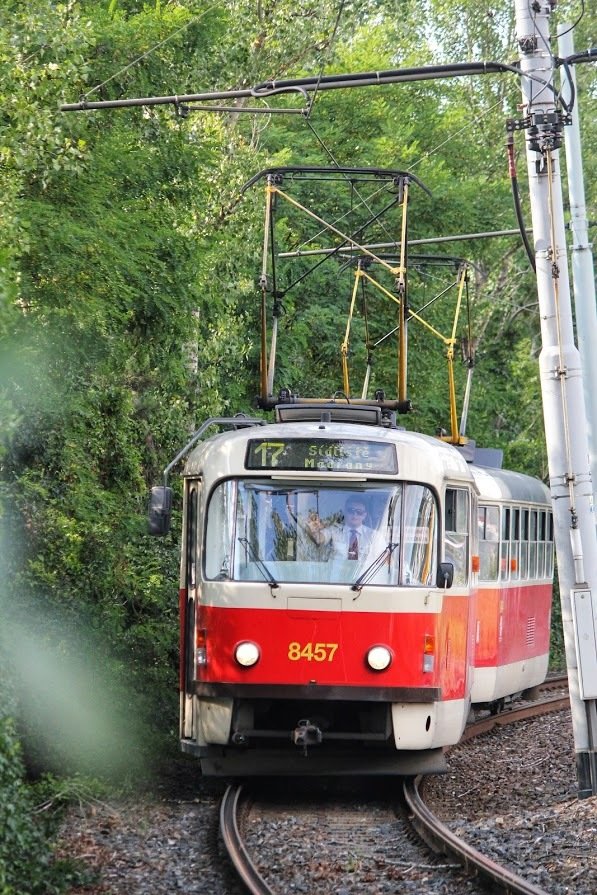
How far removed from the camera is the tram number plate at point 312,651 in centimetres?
1280

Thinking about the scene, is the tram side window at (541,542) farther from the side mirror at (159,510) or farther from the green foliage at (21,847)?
the green foliage at (21,847)

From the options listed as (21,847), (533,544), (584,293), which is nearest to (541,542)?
(533,544)

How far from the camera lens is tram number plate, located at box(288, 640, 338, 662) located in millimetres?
12797

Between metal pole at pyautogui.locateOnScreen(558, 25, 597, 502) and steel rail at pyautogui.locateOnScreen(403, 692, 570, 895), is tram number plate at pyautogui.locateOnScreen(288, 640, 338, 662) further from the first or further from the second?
metal pole at pyautogui.locateOnScreen(558, 25, 597, 502)

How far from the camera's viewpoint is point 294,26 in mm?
25719

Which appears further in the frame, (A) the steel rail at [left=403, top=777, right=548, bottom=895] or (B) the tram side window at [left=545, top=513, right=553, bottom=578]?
(B) the tram side window at [left=545, top=513, right=553, bottom=578]

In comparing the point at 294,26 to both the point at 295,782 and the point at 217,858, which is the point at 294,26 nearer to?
the point at 295,782

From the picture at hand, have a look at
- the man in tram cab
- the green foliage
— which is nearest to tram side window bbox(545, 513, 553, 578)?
the man in tram cab

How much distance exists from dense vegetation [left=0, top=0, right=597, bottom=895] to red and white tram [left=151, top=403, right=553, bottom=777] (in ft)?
5.33

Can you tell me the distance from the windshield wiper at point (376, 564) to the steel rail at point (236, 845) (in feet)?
6.62

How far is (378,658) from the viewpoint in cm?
1279

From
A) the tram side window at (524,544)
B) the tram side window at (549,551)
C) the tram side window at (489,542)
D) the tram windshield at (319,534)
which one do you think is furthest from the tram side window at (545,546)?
the tram windshield at (319,534)

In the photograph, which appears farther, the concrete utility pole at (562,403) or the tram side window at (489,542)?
the tram side window at (489,542)

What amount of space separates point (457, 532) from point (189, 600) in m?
2.37
